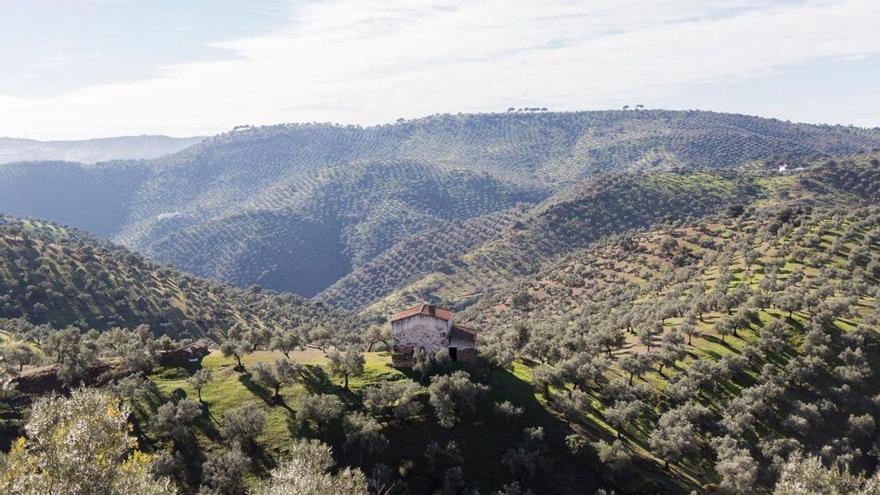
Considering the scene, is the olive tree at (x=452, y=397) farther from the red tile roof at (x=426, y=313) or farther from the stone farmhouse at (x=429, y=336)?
the red tile roof at (x=426, y=313)

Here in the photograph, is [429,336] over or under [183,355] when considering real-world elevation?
over

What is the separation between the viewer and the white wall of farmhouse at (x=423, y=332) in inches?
2827

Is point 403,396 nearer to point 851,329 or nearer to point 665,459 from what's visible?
point 665,459

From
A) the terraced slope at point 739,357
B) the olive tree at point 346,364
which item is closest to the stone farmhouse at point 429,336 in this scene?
the olive tree at point 346,364

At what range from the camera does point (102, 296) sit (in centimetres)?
15100

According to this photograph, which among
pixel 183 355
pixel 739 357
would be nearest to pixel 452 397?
pixel 183 355

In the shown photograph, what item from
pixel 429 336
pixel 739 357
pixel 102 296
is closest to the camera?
pixel 429 336

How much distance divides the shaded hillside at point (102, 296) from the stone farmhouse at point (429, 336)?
303 ft

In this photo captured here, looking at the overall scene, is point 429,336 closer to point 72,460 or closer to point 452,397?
point 452,397

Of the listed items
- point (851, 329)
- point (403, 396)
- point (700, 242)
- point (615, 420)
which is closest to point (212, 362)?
point (403, 396)

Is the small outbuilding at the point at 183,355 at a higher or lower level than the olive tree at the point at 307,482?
lower

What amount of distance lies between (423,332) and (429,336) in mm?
849

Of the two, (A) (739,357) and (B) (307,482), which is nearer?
(B) (307,482)

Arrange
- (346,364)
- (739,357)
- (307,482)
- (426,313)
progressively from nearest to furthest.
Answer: (307,482)
(346,364)
(426,313)
(739,357)
